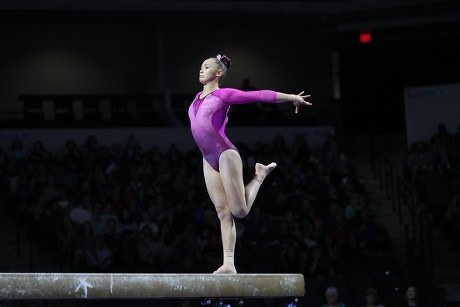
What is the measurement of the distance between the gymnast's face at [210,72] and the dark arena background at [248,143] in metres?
4.63

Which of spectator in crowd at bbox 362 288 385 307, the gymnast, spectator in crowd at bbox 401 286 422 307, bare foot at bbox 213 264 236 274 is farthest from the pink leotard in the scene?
spectator in crowd at bbox 401 286 422 307

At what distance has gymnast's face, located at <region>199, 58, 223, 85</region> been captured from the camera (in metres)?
8.23

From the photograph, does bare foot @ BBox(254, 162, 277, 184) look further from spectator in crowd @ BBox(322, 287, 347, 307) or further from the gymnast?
spectator in crowd @ BBox(322, 287, 347, 307)

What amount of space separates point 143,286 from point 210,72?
6.47 ft

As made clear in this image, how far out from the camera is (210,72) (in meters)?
8.23

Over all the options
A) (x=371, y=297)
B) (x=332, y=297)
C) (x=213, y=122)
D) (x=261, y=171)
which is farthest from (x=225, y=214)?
(x=371, y=297)

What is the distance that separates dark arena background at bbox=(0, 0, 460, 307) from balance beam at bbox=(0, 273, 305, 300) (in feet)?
14.5

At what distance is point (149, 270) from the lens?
13.6 meters

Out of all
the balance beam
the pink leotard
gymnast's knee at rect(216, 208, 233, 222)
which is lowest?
the balance beam

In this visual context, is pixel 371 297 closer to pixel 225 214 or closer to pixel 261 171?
pixel 261 171

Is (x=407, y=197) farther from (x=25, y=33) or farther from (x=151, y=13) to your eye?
(x=25, y=33)

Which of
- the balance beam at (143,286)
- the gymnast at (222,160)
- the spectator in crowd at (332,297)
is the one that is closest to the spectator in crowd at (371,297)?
the spectator in crowd at (332,297)

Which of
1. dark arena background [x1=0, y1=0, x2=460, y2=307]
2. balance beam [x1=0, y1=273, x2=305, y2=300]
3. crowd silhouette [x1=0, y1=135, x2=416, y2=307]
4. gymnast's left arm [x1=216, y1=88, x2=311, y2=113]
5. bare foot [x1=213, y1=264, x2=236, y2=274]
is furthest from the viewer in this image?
dark arena background [x1=0, y1=0, x2=460, y2=307]

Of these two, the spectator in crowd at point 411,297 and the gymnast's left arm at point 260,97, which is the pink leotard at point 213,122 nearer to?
the gymnast's left arm at point 260,97
